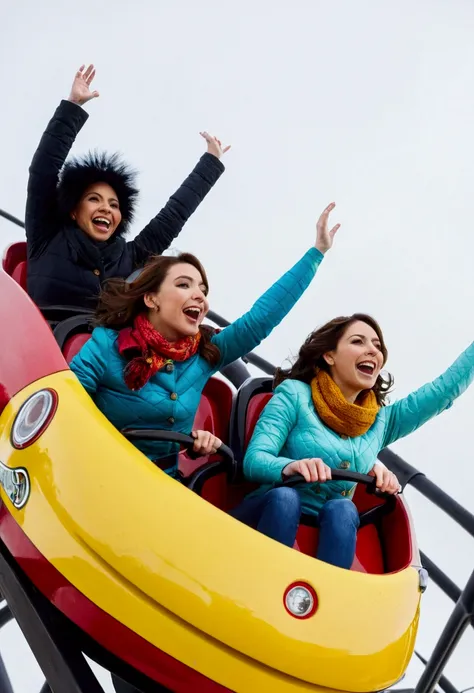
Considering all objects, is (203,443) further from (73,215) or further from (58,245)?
(73,215)

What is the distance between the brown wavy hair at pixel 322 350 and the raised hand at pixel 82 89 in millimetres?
960

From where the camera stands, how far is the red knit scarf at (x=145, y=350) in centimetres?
160

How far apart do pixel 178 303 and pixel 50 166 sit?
720 mm

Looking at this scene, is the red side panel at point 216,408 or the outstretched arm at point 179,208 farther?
the outstretched arm at point 179,208

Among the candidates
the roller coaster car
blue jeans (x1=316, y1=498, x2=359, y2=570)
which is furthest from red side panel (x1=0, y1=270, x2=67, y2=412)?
blue jeans (x1=316, y1=498, x2=359, y2=570)

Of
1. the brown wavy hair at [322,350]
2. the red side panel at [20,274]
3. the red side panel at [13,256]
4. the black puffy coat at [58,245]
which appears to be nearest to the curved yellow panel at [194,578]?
the brown wavy hair at [322,350]

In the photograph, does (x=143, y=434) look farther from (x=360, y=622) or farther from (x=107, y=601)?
(x=360, y=622)

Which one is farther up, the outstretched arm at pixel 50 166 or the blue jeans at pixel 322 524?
the outstretched arm at pixel 50 166

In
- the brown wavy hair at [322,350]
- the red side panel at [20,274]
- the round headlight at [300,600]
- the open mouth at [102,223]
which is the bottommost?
the round headlight at [300,600]

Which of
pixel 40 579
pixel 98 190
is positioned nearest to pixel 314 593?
pixel 40 579

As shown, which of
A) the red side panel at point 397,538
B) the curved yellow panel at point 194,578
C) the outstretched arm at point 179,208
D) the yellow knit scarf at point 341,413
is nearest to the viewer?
the curved yellow panel at point 194,578

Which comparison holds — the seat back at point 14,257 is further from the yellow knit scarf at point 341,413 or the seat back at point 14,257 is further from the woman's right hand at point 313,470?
the woman's right hand at point 313,470

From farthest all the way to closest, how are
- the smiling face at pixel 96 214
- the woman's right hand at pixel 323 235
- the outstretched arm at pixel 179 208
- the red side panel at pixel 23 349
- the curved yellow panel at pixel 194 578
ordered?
the outstretched arm at pixel 179 208, the smiling face at pixel 96 214, the woman's right hand at pixel 323 235, the red side panel at pixel 23 349, the curved yellow panel at pixel 194 578

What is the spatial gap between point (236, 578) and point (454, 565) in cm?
687
